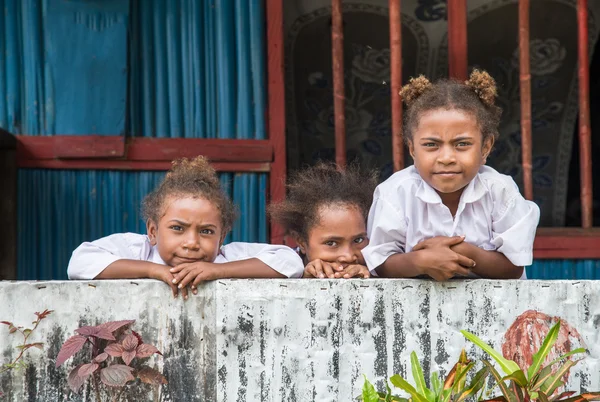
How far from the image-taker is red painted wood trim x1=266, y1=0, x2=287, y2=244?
4.07m

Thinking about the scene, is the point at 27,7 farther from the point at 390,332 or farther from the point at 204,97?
the point at 390,332

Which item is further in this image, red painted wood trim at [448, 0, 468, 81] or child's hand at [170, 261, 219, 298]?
red painted wood trim at [448, 0, 468, 81]

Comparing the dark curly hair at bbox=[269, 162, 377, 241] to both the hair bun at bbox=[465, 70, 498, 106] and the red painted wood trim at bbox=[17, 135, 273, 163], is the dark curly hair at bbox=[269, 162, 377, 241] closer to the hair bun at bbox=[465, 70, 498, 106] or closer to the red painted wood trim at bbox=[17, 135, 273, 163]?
the red painted wood trim at bbox=[17, 135, 273, 163]

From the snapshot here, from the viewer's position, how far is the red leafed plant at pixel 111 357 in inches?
107

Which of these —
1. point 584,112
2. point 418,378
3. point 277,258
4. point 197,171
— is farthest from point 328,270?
point 584,112

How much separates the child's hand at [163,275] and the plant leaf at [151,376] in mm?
249

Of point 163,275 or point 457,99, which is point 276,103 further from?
point 163,275

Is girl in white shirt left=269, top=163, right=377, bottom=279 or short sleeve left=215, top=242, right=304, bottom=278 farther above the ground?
girl in white shirt left=269, top=163, right=377, bottom=279

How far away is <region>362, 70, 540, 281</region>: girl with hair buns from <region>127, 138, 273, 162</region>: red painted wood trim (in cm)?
92

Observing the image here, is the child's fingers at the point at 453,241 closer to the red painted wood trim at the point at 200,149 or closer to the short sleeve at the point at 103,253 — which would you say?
the short sleeve at the point at 103,253

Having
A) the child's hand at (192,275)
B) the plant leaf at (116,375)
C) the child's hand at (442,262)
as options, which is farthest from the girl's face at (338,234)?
the plant leaf at (116,375)

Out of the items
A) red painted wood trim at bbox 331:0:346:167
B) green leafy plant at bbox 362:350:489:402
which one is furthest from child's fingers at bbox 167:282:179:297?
red painted wood trim at bbox 331:0:346:167

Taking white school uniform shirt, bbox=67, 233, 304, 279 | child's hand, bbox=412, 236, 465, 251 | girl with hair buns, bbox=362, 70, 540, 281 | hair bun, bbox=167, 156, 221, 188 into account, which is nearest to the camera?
child's hand, bbox=412, 236, 465, 251

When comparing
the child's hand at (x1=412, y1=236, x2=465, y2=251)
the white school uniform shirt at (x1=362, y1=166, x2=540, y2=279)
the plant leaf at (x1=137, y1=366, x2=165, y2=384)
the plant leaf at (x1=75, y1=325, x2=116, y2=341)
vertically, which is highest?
the white school uniform shirt at (x1=362, y1=166, x2=540, y2=279)
